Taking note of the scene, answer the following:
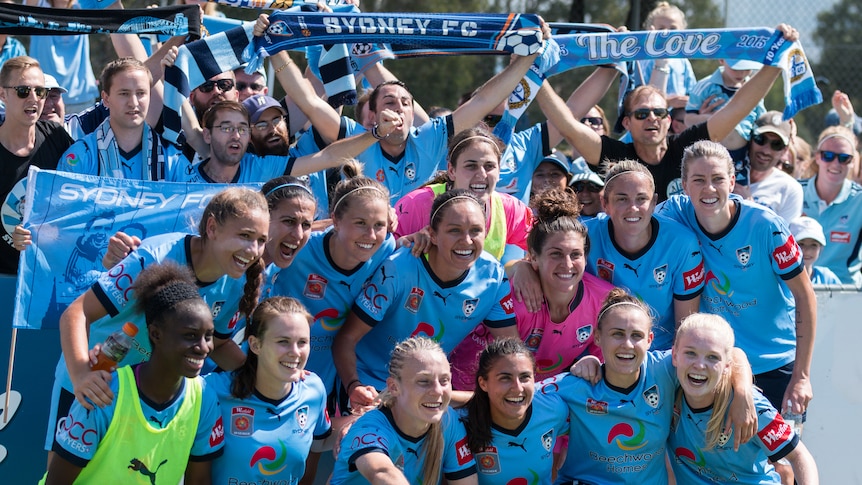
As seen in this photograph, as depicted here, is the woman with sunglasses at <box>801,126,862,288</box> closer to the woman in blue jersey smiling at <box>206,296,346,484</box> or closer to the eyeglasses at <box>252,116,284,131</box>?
the eyeglasses at <box>252,116,284,131</box>

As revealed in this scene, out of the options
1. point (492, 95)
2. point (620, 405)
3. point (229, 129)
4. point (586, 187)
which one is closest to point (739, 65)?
point (586, 187)

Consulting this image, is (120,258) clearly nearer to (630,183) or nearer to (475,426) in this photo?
(475,426)

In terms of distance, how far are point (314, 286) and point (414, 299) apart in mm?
523

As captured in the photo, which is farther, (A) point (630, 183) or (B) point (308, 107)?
(B) point (308, 107)

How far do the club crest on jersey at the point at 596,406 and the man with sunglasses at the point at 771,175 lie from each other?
2632mm

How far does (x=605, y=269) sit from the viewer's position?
18.7 feet

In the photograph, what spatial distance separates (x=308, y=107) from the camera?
636cm

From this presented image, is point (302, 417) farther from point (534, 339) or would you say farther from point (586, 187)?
point (586, 187)

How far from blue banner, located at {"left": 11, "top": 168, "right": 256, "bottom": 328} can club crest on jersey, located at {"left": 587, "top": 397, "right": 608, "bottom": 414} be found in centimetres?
225

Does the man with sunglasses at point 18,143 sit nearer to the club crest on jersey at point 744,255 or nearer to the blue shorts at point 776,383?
the club crest on jersey at point 744,255

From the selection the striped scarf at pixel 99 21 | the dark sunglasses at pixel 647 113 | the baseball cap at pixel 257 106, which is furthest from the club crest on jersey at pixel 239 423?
the dark sunglasses at pixel 647 113

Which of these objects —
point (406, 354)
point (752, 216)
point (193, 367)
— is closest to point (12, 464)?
point (193, 367)

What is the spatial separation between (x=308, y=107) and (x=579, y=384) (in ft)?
8.09

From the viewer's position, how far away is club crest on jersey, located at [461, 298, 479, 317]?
17.7 ft
